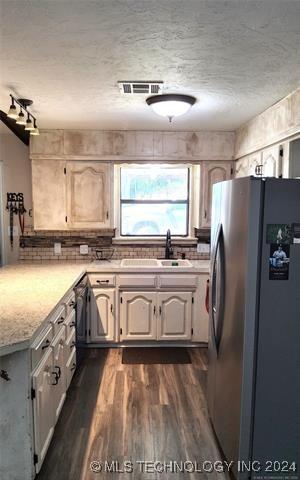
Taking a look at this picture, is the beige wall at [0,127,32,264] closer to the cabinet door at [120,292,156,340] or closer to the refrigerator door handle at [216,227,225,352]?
the cabinet door at [120,292,156,340]

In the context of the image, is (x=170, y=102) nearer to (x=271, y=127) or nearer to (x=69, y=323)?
(x=271, y=127)

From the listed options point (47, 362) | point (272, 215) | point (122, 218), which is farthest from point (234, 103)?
point (47, 362)

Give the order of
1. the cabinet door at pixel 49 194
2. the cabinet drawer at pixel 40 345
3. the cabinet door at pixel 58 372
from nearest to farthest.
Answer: the cabinet drawer at pixel 40 345 → the cabinet door at pixel 58 372 → the cabinet door at pixel 49 194

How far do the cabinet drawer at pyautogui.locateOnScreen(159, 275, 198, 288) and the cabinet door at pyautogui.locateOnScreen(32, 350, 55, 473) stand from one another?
5.66 ft

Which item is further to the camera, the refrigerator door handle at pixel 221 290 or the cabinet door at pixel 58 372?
the cabinet door at pixel 58 372

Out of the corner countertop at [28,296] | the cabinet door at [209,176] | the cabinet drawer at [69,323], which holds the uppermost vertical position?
the cabinet door at [209,176]

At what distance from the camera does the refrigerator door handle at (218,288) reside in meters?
2.09

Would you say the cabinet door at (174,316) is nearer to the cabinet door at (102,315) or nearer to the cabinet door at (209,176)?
the cabinet door at (102,315)

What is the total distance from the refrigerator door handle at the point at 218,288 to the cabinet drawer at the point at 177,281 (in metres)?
1.31

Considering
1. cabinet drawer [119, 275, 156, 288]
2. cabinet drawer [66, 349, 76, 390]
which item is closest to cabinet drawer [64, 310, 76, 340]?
cabinet drawer [66, 349, 76, 390]

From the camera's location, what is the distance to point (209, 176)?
153 inches

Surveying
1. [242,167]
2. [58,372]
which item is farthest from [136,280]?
[242,167]

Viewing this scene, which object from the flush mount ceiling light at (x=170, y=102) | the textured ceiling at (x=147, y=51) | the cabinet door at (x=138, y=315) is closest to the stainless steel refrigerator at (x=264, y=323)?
the textured ceiling at (x=147, y=51)

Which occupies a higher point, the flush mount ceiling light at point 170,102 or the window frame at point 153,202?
the flush mount ceiling light at point 170,102
